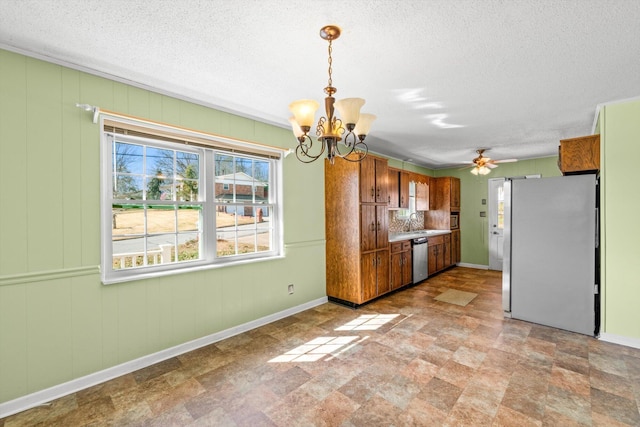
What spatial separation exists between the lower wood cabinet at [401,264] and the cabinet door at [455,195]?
243cm

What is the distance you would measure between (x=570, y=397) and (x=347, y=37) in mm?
3052

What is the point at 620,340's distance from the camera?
296cm

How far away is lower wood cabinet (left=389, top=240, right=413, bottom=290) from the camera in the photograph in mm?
4766

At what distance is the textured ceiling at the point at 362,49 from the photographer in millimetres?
1673

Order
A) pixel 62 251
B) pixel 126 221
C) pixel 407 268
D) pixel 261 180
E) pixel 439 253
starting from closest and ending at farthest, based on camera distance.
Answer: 1. pixel 62 251
2. pixel 126 221
3. pixel 261 180
4. pixel 407 268
5. pixel 439 253

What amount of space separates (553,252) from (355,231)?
7.82ft

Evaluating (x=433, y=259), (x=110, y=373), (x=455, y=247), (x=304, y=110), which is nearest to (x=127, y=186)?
(x=110, y=373)

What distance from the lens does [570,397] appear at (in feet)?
6.98

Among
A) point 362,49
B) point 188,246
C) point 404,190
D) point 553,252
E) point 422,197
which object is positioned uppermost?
point 362,49

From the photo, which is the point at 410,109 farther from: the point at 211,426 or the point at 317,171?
the point at 211,426

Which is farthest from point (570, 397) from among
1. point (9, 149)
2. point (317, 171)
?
point (9, 149)

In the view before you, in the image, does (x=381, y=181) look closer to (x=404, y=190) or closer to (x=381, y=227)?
(x=381, y=227)

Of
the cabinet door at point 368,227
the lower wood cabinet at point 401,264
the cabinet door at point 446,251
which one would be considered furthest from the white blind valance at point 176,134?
the cabinet door at point 446,251

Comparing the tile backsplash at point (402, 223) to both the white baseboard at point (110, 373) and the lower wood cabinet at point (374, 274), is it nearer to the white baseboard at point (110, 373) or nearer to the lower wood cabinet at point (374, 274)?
the lower wood cabinet at point (374, 274)
